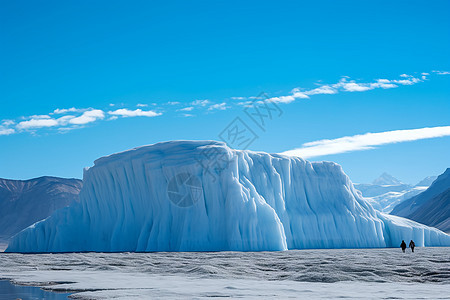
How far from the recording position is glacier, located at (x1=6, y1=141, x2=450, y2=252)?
35562 mm

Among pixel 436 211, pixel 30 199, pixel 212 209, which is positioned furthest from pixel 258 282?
pixel 30 199

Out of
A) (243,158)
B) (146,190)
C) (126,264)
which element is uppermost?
(243,158)

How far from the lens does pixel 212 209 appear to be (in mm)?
36781

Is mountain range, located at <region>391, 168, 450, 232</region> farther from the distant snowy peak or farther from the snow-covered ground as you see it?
the snow-covered ground

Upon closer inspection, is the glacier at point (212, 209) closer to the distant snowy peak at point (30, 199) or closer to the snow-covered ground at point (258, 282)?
the snow-covered ground at point (258, 282)

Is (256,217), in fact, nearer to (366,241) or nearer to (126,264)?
(366,241)

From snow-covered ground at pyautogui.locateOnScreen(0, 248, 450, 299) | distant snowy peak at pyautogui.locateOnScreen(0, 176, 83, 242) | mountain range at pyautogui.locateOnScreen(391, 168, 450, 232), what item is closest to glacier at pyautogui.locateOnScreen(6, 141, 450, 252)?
snow-covered ground at pyautogui.locateOnScreen(0, 248, 450, 299)

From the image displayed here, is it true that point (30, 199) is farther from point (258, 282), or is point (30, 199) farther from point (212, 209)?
point (258, 282)

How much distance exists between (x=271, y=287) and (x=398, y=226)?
35007mm

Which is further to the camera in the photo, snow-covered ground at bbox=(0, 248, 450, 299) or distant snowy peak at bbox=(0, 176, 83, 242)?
distant snowy peak at bbox=(0, 176, 83, 242)

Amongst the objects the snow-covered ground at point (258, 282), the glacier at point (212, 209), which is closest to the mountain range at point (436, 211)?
the glacier at point (212, 209)

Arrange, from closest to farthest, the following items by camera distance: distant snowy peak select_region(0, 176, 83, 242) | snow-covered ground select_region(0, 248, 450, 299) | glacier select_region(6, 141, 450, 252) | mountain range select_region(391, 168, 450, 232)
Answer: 1. snow-covered ground select_region(0, 248, 450, 299)
2. glacier select_region(6, 141, 450, 252)
3. mountain range select_region(391, 168, 450, 232)
4. distant snowy peak select_region(0, 176, 83, 242)

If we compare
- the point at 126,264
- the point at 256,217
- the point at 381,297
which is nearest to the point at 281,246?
the point at 256,217

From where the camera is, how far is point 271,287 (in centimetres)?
1215
